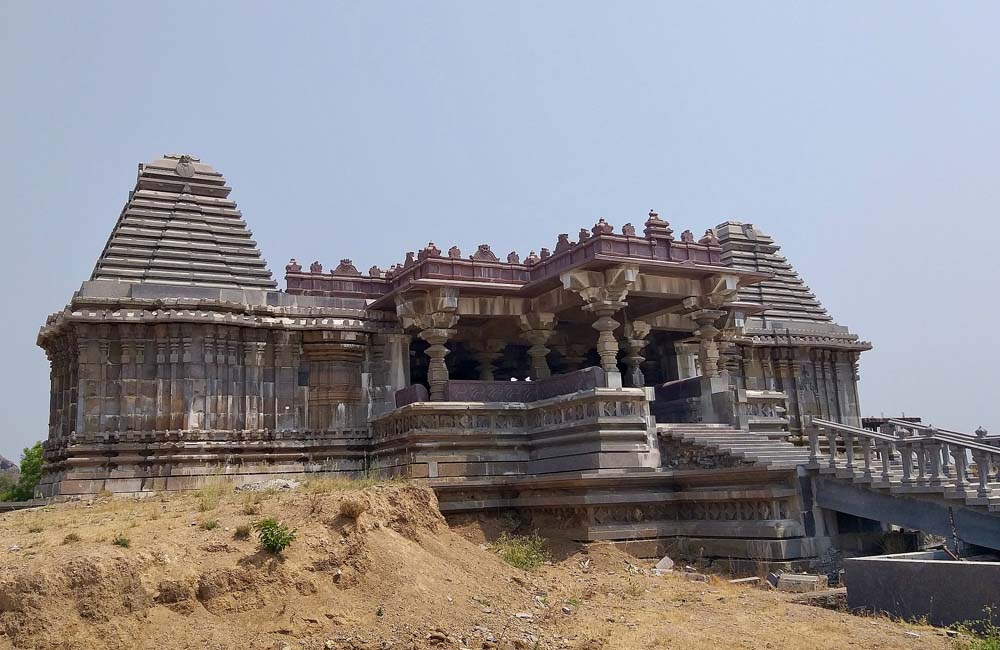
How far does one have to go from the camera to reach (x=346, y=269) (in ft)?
76.7

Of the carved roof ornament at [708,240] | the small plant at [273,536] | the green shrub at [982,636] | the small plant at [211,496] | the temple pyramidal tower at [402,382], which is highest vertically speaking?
the carved roof ornament at [708,240]

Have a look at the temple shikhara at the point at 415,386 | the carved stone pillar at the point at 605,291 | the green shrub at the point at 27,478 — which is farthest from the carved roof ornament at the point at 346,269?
the green shrub at the point at 27,478

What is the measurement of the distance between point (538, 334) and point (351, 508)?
31.8ft

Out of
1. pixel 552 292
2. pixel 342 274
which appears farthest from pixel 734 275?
pixel 342 274

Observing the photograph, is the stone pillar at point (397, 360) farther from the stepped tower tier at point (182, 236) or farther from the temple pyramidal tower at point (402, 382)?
the stepped tower tier at point (182, 236)

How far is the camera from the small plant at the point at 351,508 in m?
13.1

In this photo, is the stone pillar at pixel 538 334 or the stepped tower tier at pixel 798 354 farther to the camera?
the stepped tower tier at pixel 798 354

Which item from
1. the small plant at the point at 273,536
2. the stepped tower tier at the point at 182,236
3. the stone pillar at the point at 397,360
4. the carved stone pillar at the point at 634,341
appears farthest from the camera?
the carved stone pillar at the point at 634,341

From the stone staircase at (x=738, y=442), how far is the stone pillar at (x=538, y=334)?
4046 mm

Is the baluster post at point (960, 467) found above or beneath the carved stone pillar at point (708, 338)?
beneath

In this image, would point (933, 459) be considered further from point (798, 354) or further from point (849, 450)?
point (798, 354)

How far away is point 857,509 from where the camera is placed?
15.5m

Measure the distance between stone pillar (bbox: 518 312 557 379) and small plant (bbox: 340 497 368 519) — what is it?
936cm

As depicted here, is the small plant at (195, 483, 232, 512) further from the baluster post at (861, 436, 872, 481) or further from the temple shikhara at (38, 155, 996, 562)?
the baluster post at (861, 436, 872, 481)
